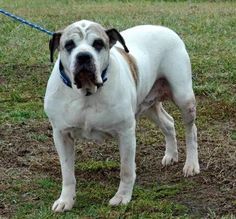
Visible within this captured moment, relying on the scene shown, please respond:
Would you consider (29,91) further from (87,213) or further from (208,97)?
(87,213)

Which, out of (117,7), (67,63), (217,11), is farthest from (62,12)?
(67,63)

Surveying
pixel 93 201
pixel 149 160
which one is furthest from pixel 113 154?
pixel 93 201

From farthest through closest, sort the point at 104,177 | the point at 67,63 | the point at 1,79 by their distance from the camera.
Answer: the point at 1,79 → the point at 104,177 → the point at 67,63

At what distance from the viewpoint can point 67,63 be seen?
5266 mm

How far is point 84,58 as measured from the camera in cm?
511

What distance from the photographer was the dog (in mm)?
5230

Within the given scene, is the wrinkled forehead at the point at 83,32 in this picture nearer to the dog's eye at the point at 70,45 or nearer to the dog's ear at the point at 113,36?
the dog's eye at the point at 70,45

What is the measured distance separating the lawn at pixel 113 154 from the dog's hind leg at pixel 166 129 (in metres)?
0.09

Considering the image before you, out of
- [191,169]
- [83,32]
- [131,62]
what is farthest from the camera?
[191,169]

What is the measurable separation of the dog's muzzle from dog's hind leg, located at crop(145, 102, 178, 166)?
1.73m

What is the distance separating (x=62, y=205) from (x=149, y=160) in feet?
4.75

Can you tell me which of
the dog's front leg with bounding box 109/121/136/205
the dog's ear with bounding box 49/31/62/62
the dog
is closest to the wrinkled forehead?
the dog

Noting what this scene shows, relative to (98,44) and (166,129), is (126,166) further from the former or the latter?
(166,129)

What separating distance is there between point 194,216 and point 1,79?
5.04 m
